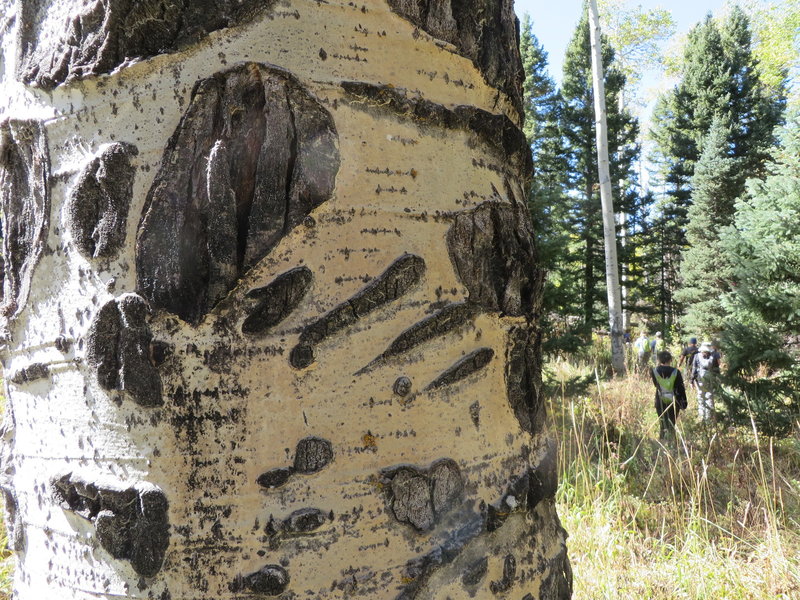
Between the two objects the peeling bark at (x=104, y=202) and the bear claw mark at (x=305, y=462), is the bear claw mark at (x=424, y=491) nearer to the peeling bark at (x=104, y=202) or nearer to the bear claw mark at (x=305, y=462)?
the bear claw mark at (x=305, y=462)

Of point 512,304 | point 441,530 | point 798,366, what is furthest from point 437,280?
point 798,366

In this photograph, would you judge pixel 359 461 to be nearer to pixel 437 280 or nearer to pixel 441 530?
pixel 441 530

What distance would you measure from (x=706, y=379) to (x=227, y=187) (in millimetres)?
7298

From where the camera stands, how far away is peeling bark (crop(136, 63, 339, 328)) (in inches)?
26.4

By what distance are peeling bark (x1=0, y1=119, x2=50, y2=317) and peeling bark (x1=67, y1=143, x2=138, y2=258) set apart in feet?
0.26

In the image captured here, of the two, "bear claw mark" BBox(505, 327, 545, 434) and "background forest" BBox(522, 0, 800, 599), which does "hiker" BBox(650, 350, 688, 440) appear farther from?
"bear claw mark" BBox(505, 327, 545, 434)

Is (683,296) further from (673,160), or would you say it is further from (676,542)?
(676,542)

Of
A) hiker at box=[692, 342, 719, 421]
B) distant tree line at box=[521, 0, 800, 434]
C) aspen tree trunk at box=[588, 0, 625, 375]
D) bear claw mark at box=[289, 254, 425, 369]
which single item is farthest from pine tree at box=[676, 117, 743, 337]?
bear claw mark at box=[289, 254, 425, 369]

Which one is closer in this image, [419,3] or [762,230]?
[419,3]

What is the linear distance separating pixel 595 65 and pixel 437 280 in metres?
12.4

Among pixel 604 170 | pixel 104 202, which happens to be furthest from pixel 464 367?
pixel 604 170

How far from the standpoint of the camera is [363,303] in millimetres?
703

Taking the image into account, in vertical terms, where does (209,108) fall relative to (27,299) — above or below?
above

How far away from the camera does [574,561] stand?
9.22ft
